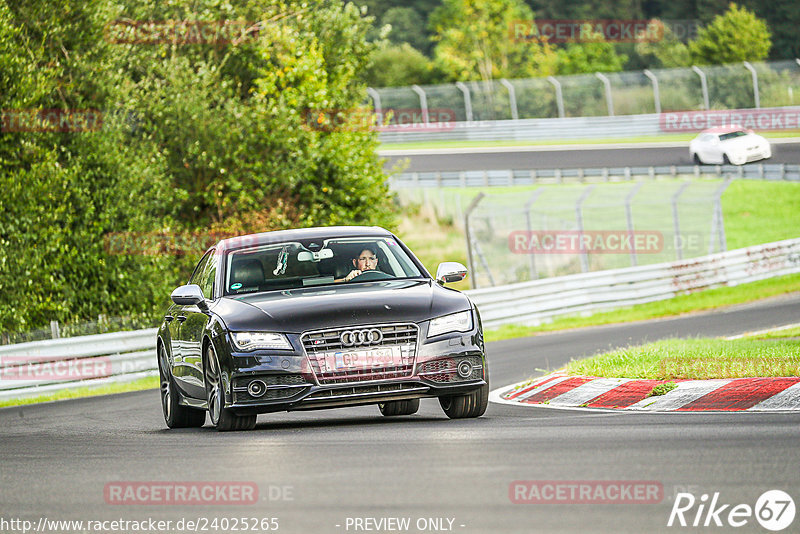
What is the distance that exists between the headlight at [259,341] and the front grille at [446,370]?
0.98 metres

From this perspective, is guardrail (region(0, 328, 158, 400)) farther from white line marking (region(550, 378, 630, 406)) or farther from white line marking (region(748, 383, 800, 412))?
white line marking (region(748, 383, 800, 412))

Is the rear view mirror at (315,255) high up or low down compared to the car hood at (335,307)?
up

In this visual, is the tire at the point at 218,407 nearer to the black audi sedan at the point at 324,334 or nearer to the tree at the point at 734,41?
the black audi sedan at the point at 324,334

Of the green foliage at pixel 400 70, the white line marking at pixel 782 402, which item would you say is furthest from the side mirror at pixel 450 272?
the green foliage at pixel 400 70

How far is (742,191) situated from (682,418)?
3783cm

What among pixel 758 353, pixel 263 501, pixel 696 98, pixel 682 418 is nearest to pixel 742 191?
pixel 696 98

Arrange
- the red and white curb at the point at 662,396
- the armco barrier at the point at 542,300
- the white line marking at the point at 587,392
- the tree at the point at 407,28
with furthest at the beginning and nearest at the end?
the tree at the point at 407,28
the armco barrier at the point at 542,300
the white line marking at the point at 587,392
the red and white curb at the point at 662,396

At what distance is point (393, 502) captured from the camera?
6273 mm
